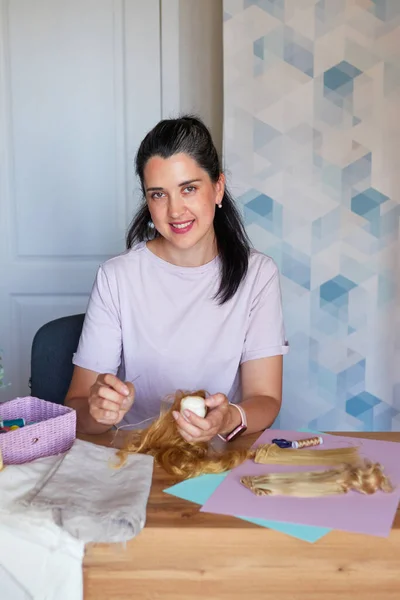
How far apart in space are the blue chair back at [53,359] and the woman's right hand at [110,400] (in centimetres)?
51

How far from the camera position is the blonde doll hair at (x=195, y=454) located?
1321mm

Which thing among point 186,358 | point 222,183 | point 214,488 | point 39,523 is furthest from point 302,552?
point 222,183

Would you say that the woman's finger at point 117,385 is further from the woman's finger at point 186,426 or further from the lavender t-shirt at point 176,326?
the lavender t-shirt at point 176,326

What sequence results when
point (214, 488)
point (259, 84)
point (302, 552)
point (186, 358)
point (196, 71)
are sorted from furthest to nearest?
point (196, 71)
point (259, 84)
point (186, 358)
point (214, 488)
point (302, 552)

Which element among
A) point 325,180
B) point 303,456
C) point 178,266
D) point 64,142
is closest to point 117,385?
point 303,456

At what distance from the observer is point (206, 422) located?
1368 millimetres

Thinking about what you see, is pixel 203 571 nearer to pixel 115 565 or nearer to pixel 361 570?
pixel 115 565

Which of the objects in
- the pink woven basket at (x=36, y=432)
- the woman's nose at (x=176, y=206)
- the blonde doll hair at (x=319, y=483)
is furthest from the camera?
the woman's nose at (x=176, y=206)

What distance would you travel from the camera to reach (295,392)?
3004mm

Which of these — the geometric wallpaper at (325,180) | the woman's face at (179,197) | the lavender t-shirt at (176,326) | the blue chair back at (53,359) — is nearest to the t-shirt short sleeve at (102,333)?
the lavender t-shirt at (176,326)

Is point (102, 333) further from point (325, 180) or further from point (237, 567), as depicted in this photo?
point (325, 180)

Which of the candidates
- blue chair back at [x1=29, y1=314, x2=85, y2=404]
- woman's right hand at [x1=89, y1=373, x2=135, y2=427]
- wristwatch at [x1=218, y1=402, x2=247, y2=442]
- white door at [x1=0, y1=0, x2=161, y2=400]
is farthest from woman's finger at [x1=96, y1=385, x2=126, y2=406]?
white door at [x1=0, y1=0, x2=161, y2=400]

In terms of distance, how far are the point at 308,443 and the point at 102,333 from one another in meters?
0.70

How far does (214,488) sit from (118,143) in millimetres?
2329
